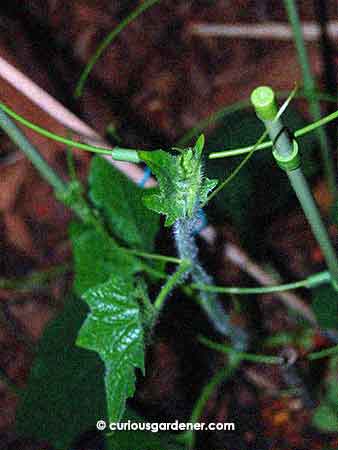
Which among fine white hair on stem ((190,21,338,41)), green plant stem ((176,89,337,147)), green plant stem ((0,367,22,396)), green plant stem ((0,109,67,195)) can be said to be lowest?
green plant stem ((0,367,22,396))

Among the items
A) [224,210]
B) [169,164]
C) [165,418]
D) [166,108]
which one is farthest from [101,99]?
[169,164]

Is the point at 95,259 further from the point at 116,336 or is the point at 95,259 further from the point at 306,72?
the point at 306,72

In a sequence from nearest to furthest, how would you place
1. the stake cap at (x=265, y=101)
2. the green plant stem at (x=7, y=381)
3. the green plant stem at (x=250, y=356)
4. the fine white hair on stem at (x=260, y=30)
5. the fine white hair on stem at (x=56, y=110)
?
1. the stake cap at (x=265, y=101)
2. the fine white hair on stem at (x=56, y=110)
3. the green plant stem at (x=250, y=356)
4. the green plant stem at (x=7, y=381)
5. the fine white hair on stem at (x=260, y=30)

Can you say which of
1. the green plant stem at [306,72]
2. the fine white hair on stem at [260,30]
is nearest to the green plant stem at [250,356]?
the green plant stem at [306,72]

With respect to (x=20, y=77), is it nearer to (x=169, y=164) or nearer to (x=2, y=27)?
(x=169, y=164)

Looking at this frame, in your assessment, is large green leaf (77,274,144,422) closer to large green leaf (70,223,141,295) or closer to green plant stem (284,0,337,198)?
large green leaf (70,223,141,295)

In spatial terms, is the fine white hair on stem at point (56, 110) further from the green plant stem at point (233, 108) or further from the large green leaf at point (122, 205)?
the green plant stem at point (233, 108)

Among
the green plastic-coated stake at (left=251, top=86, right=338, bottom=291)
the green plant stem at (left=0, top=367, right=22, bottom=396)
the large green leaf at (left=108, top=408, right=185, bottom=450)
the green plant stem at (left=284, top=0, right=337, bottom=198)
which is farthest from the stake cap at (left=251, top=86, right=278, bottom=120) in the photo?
the green plant stem at (left=0, top=367, right=22, bottom=396)
